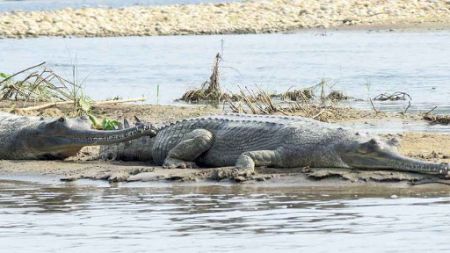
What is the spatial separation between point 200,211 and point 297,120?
225 centimetres

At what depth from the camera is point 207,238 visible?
23.6 feet

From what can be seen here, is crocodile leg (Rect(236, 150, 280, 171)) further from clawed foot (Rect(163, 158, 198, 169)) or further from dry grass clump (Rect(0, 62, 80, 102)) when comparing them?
dry grass clump (Rect(0, 62, 80, 102))

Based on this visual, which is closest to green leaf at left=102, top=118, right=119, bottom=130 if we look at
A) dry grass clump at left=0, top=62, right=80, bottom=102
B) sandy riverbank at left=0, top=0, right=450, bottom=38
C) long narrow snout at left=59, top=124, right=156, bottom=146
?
long narrow snout at left=59, top=124, right=156, bottom=146

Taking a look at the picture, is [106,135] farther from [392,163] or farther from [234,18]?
[234,18]

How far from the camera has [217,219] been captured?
7922mm

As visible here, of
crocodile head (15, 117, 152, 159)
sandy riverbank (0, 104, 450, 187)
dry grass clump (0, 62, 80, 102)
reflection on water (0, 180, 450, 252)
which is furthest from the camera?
dry grass clump (0, 62, 80, 102)

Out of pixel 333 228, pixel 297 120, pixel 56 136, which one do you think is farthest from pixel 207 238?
pixel 56 136

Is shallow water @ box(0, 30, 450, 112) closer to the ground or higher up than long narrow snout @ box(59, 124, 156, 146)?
closer to the ground

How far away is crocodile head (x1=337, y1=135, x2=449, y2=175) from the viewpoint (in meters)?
9.34

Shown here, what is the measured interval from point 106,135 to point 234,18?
31.9m

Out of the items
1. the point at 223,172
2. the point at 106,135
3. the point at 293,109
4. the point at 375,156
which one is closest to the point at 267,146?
the point at 223,172

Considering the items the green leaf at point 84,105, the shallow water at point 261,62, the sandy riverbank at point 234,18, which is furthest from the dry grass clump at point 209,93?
the sandy riverbank at point 234,18

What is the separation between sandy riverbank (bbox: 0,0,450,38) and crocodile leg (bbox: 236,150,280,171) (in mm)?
27467

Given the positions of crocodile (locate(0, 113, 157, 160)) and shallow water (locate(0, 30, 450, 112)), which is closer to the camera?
crocodile (locate(0, 113, 157, 160))
